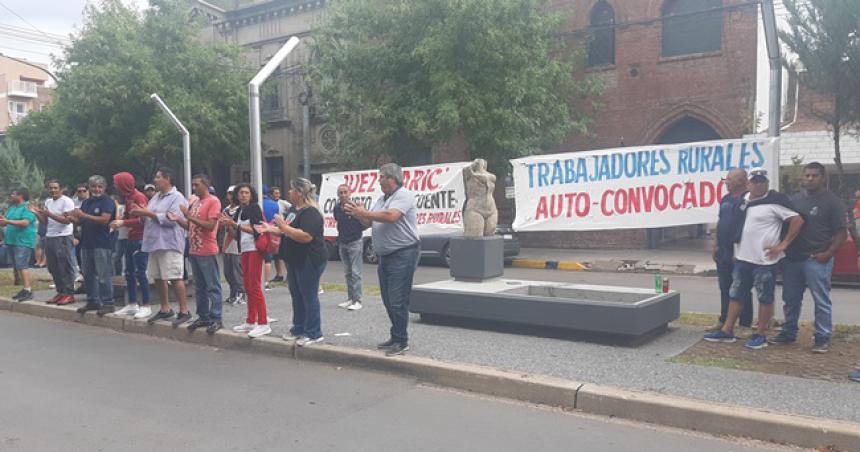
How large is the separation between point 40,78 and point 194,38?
56.6 meters

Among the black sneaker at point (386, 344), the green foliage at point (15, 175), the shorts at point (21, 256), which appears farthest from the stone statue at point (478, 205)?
the green foliage at point (15, 175)

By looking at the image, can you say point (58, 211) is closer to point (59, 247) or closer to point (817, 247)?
point (59, 247)

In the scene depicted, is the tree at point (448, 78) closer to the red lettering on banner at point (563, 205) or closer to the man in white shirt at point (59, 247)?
the red lettering on banner at point (563, 205)

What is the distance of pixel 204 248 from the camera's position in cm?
802

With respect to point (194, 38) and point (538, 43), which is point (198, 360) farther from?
point (194, 38)

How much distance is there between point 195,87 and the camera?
24.0 m

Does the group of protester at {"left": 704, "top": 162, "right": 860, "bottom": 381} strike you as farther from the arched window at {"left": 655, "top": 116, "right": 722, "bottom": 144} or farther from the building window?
the building window

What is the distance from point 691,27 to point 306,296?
16.9 meters

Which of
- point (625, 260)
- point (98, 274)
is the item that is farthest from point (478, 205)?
point (625, 260)

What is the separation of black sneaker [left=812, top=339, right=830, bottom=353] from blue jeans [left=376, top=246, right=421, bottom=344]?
4004 mm

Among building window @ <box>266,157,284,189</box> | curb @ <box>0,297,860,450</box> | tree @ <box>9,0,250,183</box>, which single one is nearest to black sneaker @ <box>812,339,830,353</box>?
curb @ <box>0,297,860,450</box>

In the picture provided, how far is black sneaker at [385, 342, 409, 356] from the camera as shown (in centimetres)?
672

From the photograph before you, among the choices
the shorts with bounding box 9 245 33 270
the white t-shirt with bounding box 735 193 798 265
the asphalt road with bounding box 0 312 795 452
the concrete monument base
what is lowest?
the asphalt road with bounding box 0 312 795 452

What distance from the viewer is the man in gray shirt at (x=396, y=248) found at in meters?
6.61
